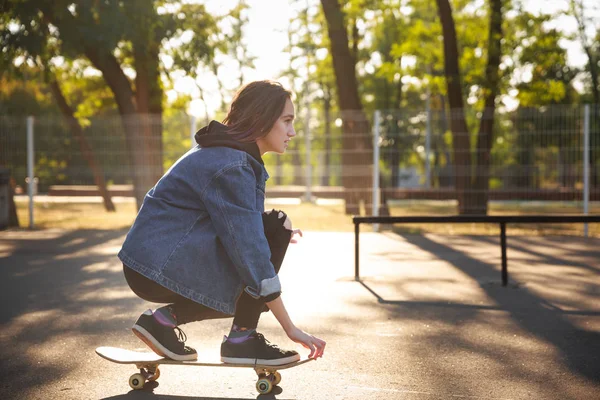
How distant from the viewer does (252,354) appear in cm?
350

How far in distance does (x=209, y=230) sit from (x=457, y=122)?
12.1 m

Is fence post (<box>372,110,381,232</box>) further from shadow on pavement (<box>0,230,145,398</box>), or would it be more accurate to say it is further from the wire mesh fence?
shadow on pavement (<box>0,230,145,398</box>)

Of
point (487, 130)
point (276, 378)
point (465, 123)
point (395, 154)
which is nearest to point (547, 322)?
point (276, 378)

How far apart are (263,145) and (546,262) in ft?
22.4

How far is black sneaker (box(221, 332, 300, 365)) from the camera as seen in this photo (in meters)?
3.49

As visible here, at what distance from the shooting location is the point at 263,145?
347 cm

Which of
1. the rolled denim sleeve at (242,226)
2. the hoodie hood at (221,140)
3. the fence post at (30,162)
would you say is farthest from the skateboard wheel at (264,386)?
the fence post at (30,162)

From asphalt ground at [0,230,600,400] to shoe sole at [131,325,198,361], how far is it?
18 cm

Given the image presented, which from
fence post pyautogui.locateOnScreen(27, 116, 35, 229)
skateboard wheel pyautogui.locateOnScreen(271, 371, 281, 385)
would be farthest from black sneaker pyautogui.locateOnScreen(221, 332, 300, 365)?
fence post pyautogui.locateOnScreen(27, 116, 35, 229)

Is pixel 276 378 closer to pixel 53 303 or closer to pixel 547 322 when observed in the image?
pixel 547 322

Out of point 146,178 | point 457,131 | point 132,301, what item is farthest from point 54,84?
point 132,301

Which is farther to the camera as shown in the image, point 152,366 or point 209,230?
point 152,366

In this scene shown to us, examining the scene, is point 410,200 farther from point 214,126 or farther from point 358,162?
point 214,126

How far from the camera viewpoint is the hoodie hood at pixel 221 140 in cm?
332
